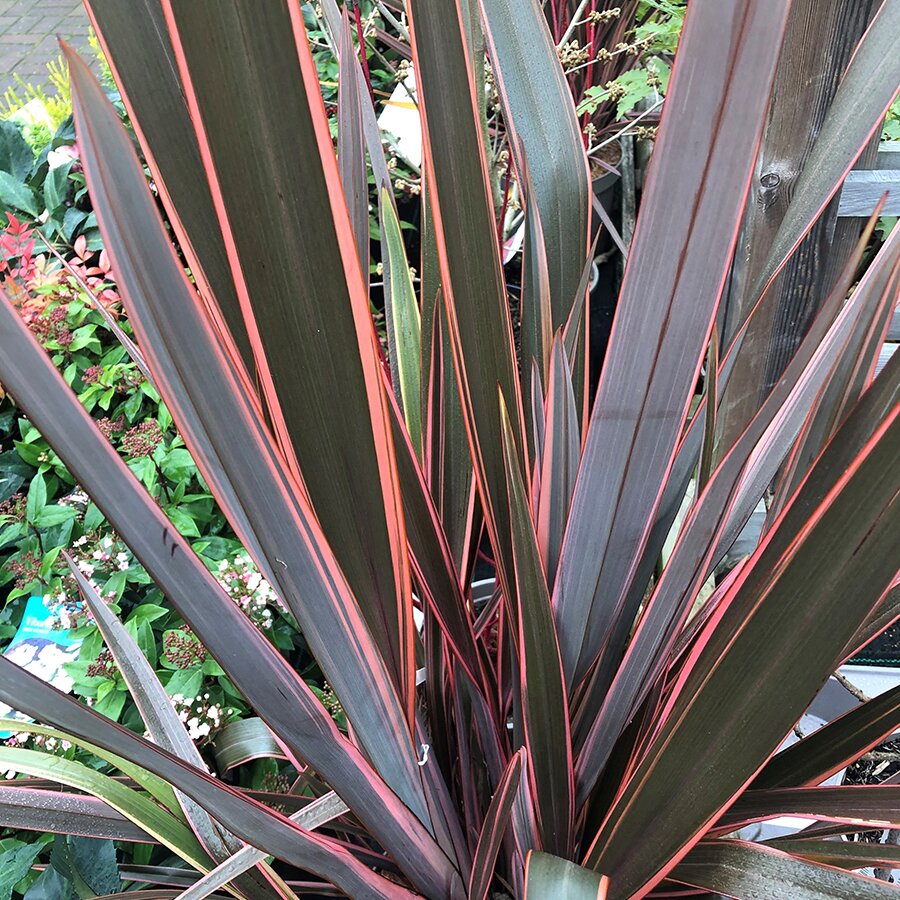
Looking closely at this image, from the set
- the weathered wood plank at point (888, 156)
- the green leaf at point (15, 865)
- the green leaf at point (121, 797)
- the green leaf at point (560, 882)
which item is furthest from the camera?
the weathered wood plank at point (888, 156)

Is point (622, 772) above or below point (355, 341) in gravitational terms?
below

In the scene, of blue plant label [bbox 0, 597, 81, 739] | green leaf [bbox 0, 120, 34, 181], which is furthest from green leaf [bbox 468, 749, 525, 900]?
green leaf [bbox 0, 120, 34, 181]

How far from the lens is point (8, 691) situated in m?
0.32

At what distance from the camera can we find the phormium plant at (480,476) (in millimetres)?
298

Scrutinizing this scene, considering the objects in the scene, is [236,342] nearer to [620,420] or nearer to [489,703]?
[620,420]

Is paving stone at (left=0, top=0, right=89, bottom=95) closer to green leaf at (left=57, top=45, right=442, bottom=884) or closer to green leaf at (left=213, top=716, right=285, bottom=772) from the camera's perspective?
green leaf at (left=213, top=716, right=285, bottom=772)

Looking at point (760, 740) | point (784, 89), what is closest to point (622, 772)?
point (760, 740)

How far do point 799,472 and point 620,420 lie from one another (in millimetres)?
187

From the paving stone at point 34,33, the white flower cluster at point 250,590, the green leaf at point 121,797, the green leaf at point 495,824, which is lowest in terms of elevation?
the white flower cluster at point 250,590

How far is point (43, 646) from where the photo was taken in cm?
112

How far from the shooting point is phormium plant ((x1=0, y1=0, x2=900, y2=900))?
0.98ft

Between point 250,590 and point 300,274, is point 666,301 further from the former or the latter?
point 250,590

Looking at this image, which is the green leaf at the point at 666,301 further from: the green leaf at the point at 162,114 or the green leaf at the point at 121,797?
the green leaf at the point at 121,797

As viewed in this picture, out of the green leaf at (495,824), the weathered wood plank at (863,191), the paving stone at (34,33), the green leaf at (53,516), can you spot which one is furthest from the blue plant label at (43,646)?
the paving stone at (34,33)
